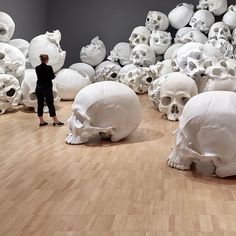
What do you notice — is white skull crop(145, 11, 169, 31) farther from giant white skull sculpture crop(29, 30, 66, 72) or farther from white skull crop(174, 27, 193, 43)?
giant white skull sculpture crop(29, 30, 66, 72)

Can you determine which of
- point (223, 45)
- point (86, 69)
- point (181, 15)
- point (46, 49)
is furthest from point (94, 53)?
point (223, 45)

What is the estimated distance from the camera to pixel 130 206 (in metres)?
3.49

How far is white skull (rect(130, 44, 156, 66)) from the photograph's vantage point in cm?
1111

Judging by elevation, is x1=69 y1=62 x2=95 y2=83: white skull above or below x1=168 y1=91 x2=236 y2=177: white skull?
below

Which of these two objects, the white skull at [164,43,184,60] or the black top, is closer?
the black top

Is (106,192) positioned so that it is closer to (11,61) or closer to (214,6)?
(11,61)

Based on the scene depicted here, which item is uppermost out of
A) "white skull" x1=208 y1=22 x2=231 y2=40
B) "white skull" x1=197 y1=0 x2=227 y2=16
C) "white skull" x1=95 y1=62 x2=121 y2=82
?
"white skull" x1=197 y1=0 x2=227 y2=16

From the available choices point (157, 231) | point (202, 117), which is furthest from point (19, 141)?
point (157, 231)

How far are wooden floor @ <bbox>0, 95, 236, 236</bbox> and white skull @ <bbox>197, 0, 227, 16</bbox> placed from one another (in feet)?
21.3

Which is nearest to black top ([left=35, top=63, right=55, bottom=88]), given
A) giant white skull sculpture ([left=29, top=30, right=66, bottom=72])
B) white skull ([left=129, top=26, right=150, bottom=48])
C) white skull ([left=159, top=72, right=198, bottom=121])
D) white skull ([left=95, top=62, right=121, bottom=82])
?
white skull ([left=159, top=72, right=198, bottom=121])

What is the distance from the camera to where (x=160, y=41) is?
37.8ft

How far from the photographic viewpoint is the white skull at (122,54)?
12.0 meters

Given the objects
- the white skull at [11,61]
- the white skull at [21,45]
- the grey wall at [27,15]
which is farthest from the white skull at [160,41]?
the white skull at [11,61]

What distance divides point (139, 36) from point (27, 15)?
280 cm
